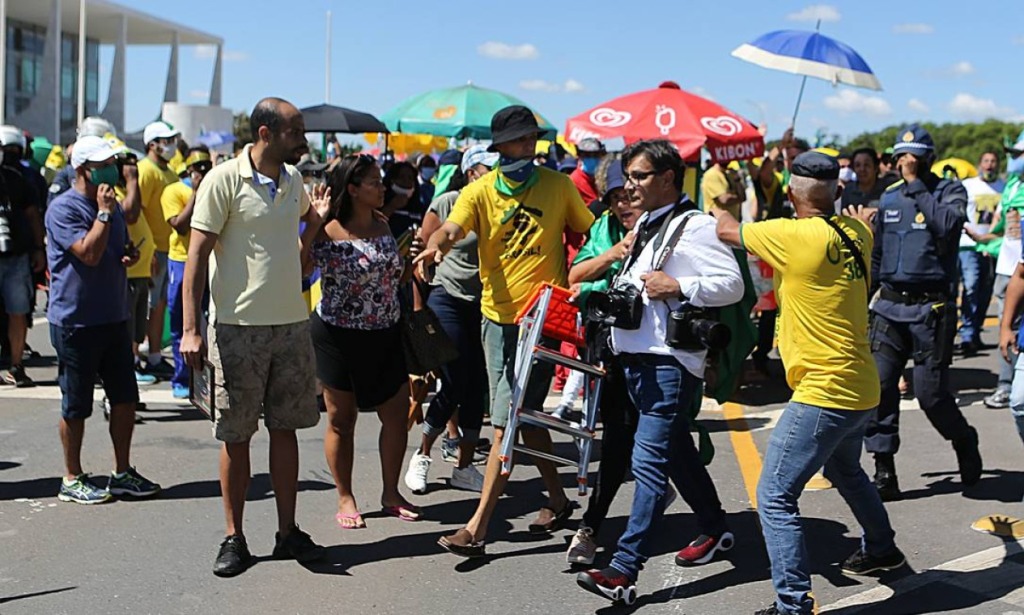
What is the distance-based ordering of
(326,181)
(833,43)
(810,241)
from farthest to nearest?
(833,43) → (326,181) → (810,241)

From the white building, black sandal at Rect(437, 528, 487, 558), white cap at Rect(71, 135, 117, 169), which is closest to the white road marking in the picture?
black sandal at Rect(437, 528, 487, 558)

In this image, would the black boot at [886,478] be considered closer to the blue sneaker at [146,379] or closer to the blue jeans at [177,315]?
the blue jeans at [177,315]

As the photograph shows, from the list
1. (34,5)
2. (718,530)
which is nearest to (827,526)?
(718,530)

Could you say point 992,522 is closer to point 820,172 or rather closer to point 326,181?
point 820,172

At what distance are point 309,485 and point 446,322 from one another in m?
1.24

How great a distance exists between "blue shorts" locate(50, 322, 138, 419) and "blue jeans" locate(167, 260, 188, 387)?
258cm

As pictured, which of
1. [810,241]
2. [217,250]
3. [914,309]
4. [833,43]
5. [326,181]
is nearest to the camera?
[810,241]

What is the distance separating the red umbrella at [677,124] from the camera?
36.4ft

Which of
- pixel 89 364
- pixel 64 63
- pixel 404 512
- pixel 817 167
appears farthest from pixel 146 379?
pixel 64 63

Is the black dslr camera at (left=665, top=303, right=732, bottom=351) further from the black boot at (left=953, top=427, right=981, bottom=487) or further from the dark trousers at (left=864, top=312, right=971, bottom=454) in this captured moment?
the black boot at (left=953, top=427, right=981, bottom=487)

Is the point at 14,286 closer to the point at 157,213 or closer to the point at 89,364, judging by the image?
the point at 157,213

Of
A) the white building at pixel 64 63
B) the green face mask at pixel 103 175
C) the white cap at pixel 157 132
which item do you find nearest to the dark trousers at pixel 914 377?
the green face mask at pixel 103 175

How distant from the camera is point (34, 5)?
47.5 meters

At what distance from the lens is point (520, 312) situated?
5562 millimetres
